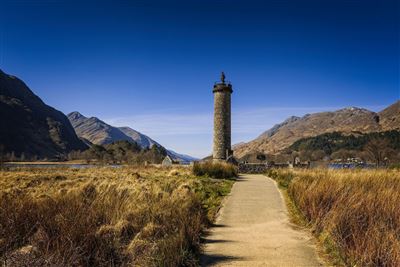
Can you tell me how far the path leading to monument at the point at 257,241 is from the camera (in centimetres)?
486

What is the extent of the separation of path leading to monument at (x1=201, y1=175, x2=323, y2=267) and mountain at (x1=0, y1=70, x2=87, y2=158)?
417 feet

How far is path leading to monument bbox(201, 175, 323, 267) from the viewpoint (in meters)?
4.86

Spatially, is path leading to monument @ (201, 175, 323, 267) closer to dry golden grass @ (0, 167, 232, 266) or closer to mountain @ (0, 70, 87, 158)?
dry golden grass @ (0, 167, 232, 266)

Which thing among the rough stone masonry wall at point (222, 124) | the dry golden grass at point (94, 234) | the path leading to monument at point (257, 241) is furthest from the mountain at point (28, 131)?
the dry golden grass at point (94, 234)

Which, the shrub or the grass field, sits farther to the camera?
the shrub

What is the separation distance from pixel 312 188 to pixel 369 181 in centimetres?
286

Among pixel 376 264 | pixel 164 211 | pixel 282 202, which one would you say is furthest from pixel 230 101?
pixel 376 264

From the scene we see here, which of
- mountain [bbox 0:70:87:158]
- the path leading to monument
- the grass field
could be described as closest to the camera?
the grass field

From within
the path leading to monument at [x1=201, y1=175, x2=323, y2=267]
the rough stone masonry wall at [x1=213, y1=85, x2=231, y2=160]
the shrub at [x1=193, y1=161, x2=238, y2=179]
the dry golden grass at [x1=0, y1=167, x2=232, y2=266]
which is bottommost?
the path leading to monument at [x1=201, y1=175, x2=323, y2=267]

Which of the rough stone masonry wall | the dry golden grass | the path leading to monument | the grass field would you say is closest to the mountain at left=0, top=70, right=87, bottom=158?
the rough stone masonry wall

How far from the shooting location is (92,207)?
5910mm

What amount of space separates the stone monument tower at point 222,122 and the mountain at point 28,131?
352ft

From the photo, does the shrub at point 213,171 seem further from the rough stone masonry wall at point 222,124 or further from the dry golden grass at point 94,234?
the dry golden grass at point 94,234

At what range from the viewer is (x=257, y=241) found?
5.83m
